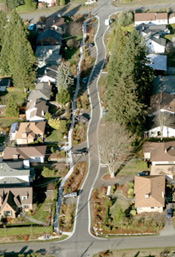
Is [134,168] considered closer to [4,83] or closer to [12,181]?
[12,181]

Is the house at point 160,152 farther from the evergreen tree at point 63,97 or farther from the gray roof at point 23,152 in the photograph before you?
the evergreen tree at point 63,97

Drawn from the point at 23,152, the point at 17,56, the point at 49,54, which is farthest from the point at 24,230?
the point at 49,54

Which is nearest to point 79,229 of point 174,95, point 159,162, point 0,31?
point 159,162

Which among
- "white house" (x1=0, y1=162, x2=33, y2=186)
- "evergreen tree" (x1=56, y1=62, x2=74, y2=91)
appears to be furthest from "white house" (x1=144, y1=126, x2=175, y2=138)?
"white house" (x1=0, y1=162, x2=33, y2=186)

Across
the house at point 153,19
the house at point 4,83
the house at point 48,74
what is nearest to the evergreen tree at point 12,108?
the house at point 4,83

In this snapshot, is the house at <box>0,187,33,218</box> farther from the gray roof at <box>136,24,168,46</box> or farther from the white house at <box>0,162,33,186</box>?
the gray roof at <box>136,24,168,46</box>

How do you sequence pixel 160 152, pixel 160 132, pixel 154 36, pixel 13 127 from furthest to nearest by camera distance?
pixel 154 36 → pixel 13 127 → pixel 160 132 → pixel 160 152

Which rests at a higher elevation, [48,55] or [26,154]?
[48,55]
